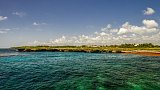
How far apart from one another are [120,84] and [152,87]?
15.6ft

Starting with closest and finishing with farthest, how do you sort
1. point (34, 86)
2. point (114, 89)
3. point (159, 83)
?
point (114, 89)
point (34, 86)
point (159, 83)

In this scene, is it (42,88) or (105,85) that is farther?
(105,85)

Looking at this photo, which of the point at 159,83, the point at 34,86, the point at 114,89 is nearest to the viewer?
the point at 114,89

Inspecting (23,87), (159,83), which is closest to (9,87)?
(23,87)

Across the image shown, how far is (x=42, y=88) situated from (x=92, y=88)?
722cm

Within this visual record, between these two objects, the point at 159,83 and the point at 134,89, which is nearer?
the point at 134,89

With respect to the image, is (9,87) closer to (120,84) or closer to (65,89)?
(65,89)

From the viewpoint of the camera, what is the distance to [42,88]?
91.3 ft

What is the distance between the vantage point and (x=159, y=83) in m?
31.0

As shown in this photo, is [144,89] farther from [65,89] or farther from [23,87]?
[23,87]

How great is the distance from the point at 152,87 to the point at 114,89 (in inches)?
238

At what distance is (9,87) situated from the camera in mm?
28609

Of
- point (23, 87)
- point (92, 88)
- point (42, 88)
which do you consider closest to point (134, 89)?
point (92, 88)

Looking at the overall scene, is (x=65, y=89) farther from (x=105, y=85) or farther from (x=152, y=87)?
(x=152, y=87)
